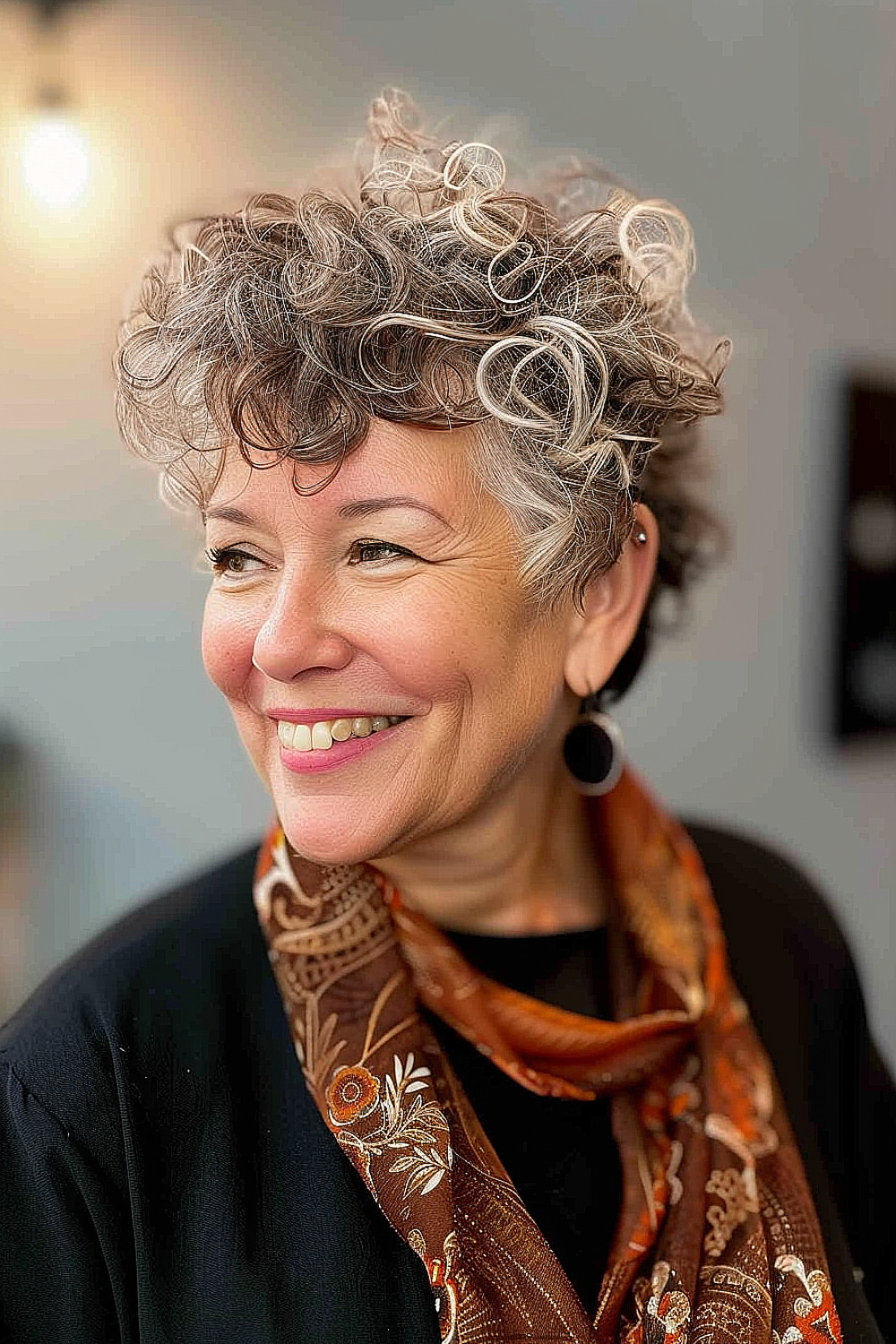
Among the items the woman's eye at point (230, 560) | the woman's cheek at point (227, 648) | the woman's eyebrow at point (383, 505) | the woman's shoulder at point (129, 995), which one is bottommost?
the woman's shoulder at point (129, 995)

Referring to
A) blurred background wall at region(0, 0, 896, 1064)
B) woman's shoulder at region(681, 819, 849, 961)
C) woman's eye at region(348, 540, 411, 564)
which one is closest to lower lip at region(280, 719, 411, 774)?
woman's eye at region(348, 540, 411, 564)

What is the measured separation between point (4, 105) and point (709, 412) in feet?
3.70

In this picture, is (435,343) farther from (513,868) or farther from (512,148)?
(512,148)

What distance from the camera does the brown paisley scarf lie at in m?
0.99

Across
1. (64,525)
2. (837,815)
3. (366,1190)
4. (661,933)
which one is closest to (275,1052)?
(366,1190)

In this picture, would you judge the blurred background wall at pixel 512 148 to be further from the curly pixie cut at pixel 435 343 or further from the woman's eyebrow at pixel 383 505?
the woman's eyebrow at pixel 383 505

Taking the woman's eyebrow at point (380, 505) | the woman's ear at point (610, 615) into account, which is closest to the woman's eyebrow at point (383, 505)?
the woman's eyebrow at point (380, 505)

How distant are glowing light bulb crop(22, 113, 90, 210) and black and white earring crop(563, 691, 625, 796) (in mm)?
1055

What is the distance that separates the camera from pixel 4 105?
5.29ft

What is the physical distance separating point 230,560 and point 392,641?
166 millimetres

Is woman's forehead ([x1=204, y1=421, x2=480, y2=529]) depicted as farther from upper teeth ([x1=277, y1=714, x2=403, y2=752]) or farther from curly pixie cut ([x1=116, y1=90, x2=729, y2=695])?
upper teeth ([x1=277, y1=714, x2=403, y2=752])

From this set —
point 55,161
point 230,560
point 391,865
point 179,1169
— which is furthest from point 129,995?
point 55,161

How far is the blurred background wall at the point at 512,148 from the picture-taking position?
5.60 feet

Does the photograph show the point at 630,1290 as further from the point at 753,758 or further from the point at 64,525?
the point at 753,758
